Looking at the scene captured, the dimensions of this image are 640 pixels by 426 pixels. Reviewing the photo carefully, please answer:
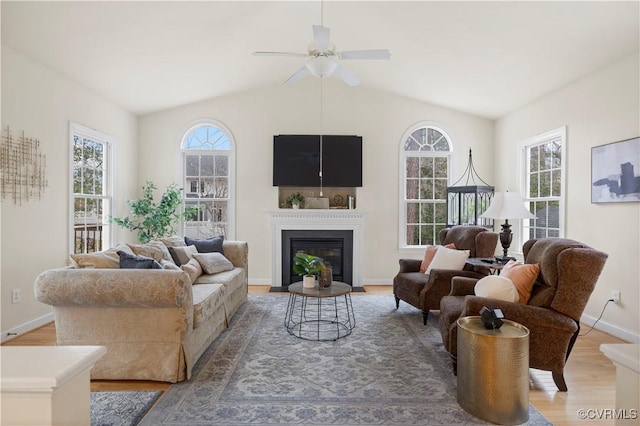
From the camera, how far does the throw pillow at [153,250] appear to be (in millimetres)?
3604

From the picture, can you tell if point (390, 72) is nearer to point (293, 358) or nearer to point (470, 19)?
point (470, 19)

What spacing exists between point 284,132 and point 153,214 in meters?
2.34

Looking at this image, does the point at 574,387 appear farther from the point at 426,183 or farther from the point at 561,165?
the point at 426,183

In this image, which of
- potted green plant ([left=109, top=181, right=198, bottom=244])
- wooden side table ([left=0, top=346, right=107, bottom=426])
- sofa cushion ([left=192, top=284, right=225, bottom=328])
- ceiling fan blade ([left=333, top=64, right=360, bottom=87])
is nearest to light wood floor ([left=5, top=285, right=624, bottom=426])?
sofa cushion ([left=192, top=284, right=225, bottom=328])

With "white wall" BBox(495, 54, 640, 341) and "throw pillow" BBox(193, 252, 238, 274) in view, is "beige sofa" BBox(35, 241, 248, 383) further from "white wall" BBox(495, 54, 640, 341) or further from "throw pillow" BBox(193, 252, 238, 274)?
"white wall" BBox(495, 54, 640, 341)

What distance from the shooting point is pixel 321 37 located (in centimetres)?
315

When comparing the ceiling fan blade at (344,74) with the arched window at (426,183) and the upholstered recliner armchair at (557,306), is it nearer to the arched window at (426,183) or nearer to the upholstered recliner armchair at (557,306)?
the upholstered recliner armchair at (557,306)

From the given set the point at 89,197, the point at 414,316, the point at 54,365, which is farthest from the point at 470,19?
the point at 89,197

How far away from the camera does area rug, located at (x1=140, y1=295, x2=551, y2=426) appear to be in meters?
2.28

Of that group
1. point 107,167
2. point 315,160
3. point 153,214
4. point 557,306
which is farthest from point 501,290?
point 107,167

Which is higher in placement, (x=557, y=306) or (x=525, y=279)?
(x=525, y=279)

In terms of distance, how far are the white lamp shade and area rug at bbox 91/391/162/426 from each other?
3.32 meters

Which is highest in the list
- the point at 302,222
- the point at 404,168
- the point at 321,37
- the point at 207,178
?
the point at 321,37

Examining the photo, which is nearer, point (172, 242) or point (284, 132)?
point (172, 242)
